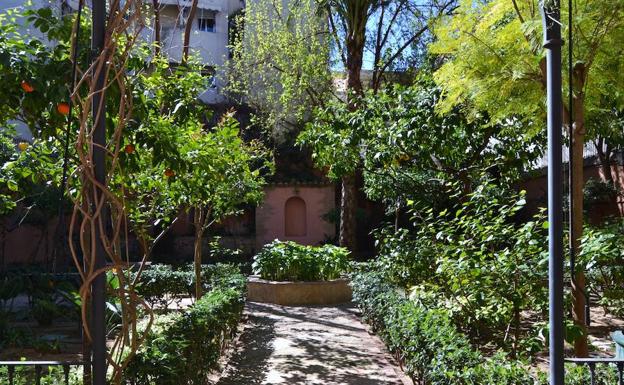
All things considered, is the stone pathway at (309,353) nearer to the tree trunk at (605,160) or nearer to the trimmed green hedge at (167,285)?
the trimmed green hedge at (167,285)

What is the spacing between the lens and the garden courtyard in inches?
120

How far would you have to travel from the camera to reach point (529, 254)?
577cm

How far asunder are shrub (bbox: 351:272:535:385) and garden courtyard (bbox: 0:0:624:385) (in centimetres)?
3

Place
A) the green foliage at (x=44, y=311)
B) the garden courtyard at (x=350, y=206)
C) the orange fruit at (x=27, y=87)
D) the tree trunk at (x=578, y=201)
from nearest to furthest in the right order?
the garden courtyard at (x=350, y=206) → the orange fruit at (x=27, y=87) → the tree trunk at (x=578, y=201) → the green foliage at (x=44, y=311)

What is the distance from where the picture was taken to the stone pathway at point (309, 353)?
7.43 m

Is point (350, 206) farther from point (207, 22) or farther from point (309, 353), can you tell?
point (207, 22)

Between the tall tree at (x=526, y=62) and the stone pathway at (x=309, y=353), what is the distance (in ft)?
10.5

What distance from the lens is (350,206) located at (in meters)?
17.4

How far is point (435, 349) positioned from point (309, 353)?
3.87 meters

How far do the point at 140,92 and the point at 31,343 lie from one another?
5580 millimetres

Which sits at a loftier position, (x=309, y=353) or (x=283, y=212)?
(x=283, y=212)

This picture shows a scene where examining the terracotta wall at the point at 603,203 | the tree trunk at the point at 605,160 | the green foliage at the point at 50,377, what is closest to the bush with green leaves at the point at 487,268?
the green foliage at the point at 50,377

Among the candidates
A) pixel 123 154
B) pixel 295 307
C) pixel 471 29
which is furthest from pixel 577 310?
pixel 295 307

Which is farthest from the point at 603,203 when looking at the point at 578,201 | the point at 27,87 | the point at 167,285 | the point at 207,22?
the point at 207,22
